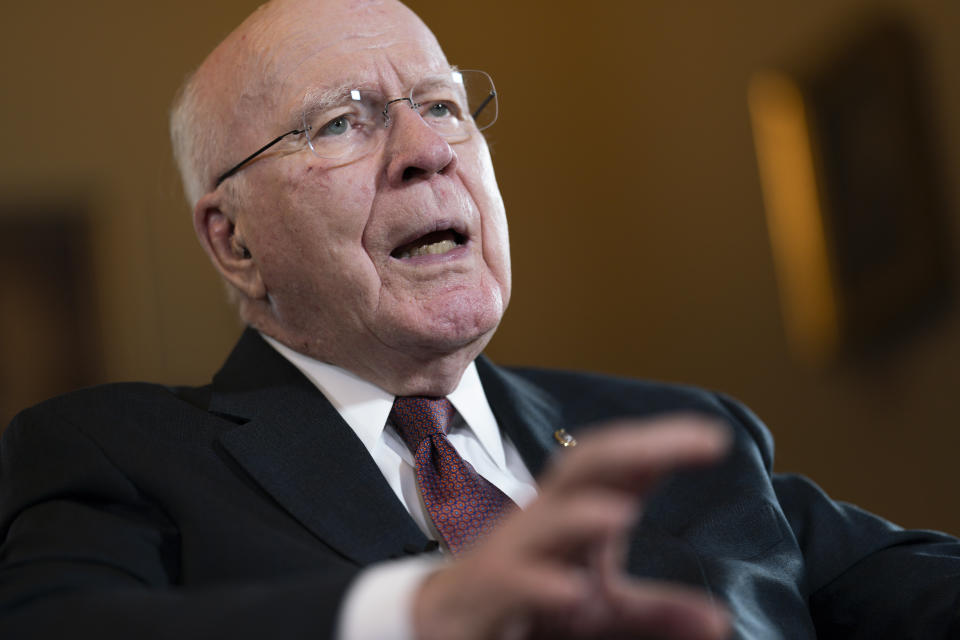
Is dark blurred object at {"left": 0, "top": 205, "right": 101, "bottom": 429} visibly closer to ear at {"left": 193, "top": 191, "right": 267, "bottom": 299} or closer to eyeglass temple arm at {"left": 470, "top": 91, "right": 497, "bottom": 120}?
ear at {"left": 193, "top": 191, "right": 267, "bottom": 299}

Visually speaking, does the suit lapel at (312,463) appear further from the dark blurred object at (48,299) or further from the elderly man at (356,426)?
the dark blurred object at (48,299)

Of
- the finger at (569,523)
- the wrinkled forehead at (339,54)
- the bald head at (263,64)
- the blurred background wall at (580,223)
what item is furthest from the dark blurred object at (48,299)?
the finger at (569,523)

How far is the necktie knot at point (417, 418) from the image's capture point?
5.77 feet

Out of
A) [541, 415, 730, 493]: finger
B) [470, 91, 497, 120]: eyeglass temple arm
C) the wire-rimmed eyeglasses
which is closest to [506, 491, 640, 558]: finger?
[541, 415, 730, 493]: finger

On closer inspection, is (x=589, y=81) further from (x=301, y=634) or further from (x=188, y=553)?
(x=301, y=634)

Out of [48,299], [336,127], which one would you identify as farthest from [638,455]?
[48,299]

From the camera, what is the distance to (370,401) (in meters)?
1.80

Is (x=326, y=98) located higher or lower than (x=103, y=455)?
higher

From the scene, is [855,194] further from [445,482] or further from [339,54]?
[445,482]

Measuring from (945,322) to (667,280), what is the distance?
1465 mm

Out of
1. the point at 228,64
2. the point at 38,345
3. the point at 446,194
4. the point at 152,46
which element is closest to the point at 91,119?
the point at 152,46

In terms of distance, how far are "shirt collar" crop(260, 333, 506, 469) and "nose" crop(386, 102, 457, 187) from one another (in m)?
0.35

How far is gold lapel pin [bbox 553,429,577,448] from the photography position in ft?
6.16

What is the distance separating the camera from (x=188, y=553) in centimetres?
141
